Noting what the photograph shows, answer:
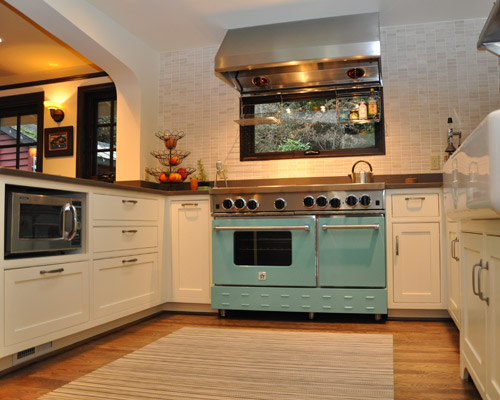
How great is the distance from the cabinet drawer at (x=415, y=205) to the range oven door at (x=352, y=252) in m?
0.14

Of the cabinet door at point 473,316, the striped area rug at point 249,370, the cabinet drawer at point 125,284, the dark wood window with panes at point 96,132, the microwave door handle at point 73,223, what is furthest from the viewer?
the dark wood window with panes at point 96,132

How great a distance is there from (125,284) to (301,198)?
1.36m

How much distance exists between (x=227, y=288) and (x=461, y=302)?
1819mm

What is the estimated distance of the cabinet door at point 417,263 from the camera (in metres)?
3.21

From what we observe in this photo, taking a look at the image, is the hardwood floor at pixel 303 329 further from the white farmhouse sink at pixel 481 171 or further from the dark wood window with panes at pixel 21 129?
the dark wood window with panes at pixel 21 129

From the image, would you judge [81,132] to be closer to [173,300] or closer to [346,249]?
[173,300]

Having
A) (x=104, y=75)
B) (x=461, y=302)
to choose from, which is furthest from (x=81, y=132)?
(x=461, y=302)

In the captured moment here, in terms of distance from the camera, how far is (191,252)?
12.0ft

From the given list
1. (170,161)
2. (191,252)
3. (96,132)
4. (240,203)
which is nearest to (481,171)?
(240,203)

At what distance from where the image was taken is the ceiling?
346cm

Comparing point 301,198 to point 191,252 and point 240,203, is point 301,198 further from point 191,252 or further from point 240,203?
point 191,252

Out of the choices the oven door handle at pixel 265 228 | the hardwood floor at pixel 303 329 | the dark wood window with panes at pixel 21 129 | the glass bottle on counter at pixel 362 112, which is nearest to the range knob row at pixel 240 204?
the oven door handle at pixel 265 228

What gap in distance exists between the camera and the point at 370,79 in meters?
3.64

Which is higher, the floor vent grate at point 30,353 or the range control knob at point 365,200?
the range control knob at point 365,200
